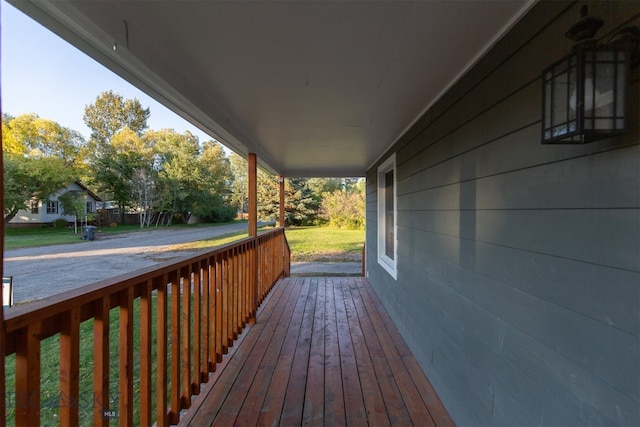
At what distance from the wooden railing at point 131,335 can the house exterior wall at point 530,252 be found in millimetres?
1574

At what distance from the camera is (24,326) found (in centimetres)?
82

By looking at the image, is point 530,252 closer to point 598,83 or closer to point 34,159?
point 598,83

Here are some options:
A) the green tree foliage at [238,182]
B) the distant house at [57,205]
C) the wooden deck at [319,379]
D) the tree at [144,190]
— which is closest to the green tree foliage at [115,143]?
the tree at [144,190]

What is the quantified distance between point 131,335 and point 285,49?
1.50 m

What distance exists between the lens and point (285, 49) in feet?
4.75

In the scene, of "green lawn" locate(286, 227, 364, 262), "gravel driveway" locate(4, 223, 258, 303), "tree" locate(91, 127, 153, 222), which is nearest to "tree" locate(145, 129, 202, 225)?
"tree" locate(91, 127, 153, 222)

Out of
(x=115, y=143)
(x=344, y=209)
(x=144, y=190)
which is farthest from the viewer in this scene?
(x=344, y=209)

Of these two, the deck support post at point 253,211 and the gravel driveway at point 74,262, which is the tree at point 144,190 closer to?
the gravel driveway at point 74,262

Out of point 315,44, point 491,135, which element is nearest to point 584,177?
point 491,135

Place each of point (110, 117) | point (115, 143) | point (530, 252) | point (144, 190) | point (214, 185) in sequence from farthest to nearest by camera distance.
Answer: point (214, 185), point (144, 190), point (115, 143), point (110, 117), point (530, 252)

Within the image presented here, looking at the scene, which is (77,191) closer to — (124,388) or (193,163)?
(124,388)

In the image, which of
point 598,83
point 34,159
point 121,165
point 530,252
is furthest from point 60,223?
point 598,83

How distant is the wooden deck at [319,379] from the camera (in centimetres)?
174

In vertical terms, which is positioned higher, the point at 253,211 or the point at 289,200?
the point at 289,200
